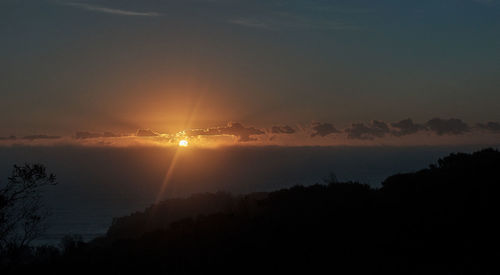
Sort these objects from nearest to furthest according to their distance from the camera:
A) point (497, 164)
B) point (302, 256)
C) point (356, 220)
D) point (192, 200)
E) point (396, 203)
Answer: point (302, 256) → point (356, 220) → point (396, 203) → point (497, 164) → point (192, 200)

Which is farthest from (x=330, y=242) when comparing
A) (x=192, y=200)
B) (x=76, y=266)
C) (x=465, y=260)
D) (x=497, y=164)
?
(x=192, y=200)

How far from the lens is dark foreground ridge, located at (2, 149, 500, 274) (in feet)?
46.4

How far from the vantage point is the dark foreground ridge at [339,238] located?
46.4ft

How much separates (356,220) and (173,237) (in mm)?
7052

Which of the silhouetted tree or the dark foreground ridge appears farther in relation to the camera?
the silhouetted tree

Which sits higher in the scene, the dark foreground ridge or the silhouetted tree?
the silhouetted tree

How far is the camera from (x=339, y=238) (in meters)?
15.8

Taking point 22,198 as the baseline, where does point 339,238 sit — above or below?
below

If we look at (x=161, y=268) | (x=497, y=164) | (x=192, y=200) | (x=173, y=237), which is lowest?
(x=161, y=268)

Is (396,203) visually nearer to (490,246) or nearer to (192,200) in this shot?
(490,246)

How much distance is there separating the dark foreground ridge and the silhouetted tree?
2001 millimetres

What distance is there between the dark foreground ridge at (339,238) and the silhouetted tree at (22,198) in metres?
2.00

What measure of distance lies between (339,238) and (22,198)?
10.6 m

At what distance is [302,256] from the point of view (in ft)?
48.2
